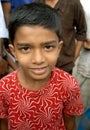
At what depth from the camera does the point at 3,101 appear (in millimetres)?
1561

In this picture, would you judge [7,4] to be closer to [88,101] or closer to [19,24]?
[19,24]

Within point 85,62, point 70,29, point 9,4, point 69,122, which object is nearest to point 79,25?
point 70,29

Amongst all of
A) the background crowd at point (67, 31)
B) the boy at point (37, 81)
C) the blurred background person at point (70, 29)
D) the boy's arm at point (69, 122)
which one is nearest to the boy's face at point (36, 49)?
the boy at point (37, 81)

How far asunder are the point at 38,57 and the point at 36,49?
0.04m

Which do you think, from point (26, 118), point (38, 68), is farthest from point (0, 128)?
point (38, 68)

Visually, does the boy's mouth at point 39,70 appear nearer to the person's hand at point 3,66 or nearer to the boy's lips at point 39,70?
the boy's lips at point 39,70

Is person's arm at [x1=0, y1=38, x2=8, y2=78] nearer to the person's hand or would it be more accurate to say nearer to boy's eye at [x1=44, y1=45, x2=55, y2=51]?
the person's hand

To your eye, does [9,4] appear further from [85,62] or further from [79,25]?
[85,62]

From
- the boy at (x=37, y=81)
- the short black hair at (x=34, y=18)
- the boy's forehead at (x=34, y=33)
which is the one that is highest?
the short black hair at (x=34, y=18)

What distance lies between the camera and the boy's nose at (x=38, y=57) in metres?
1.31

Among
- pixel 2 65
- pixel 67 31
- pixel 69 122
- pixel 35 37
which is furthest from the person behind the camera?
pixel 67 31

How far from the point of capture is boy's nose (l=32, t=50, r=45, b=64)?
51.7 inches

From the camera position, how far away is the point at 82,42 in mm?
2396

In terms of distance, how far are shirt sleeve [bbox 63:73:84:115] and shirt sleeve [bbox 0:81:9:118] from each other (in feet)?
0.98
